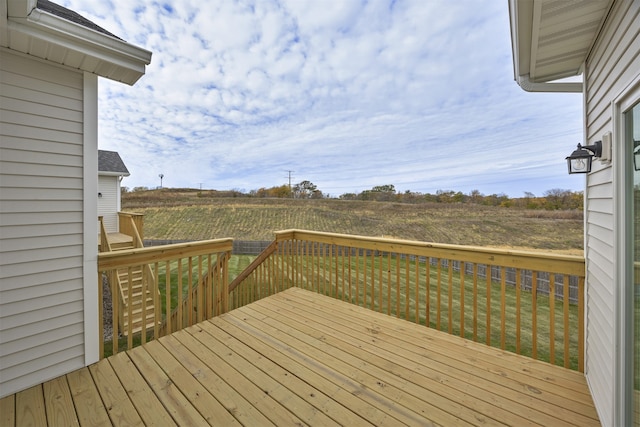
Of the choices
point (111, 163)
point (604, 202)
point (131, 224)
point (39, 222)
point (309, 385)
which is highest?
point (111, 163)

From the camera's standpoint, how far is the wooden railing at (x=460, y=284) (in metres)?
2.07

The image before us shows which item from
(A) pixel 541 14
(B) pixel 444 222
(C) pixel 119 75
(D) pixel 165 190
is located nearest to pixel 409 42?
(A) pixel 541 14

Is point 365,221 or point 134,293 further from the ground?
point 365,221

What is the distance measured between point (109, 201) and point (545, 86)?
1393 cm

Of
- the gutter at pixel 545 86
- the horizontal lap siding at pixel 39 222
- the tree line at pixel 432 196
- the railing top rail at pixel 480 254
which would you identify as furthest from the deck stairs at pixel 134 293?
the tree line at pixel 432 196

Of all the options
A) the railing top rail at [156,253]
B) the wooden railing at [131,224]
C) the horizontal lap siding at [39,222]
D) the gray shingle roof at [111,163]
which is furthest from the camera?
the gray shingle roof at [111,163]

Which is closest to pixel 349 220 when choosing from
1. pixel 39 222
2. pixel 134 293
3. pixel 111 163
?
pixel 134 293

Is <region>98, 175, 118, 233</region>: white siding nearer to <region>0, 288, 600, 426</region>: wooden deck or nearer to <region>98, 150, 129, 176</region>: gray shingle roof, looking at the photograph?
<region>98, 150, 129, 176</region>: gray shingle roof

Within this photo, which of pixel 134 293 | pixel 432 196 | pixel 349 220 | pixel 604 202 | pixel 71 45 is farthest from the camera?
pixel 349 220

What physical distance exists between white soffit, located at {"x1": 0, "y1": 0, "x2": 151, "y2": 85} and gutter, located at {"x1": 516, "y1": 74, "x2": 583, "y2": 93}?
3.32 metres

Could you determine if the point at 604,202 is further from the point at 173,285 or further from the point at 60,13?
the point at 173,285

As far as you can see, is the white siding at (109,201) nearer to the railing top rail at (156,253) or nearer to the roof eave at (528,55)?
the railing top rail at (156,253)

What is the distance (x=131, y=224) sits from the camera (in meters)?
8.95

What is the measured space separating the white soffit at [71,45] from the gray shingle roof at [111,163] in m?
11.3
